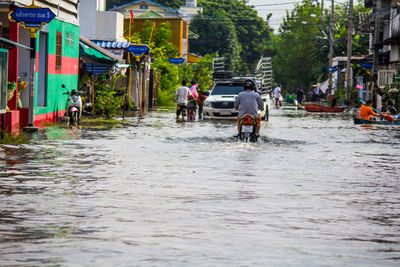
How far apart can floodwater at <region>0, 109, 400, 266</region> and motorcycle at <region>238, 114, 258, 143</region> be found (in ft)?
2.49

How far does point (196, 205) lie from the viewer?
10820mm

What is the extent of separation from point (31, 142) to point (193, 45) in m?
98.3

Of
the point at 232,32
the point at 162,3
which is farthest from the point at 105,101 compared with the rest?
the point at 162,3

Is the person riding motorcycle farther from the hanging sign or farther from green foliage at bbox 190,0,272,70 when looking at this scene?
green foliage at bbox 190,0,272,70

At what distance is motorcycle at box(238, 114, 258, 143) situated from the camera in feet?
71.6

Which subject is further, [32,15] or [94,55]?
[94,55]

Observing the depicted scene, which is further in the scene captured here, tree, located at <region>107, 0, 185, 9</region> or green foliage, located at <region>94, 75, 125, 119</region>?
tree, located at <region>107, 0, 185, 9</region>

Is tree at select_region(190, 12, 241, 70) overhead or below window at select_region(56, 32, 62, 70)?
overhead

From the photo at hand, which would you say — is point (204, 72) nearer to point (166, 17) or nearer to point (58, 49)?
point (166, 17)

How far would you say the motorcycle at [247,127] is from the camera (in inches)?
859

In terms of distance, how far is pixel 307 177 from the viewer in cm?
1441

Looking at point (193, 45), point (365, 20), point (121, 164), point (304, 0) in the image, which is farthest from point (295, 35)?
point (121, 164)

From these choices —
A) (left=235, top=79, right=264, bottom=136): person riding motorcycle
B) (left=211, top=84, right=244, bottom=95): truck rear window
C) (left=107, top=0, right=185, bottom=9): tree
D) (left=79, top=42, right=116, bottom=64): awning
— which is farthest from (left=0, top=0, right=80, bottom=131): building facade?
(left=107, top=0, right=185, bottom=9): tree

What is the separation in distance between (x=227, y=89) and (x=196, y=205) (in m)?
26.5
